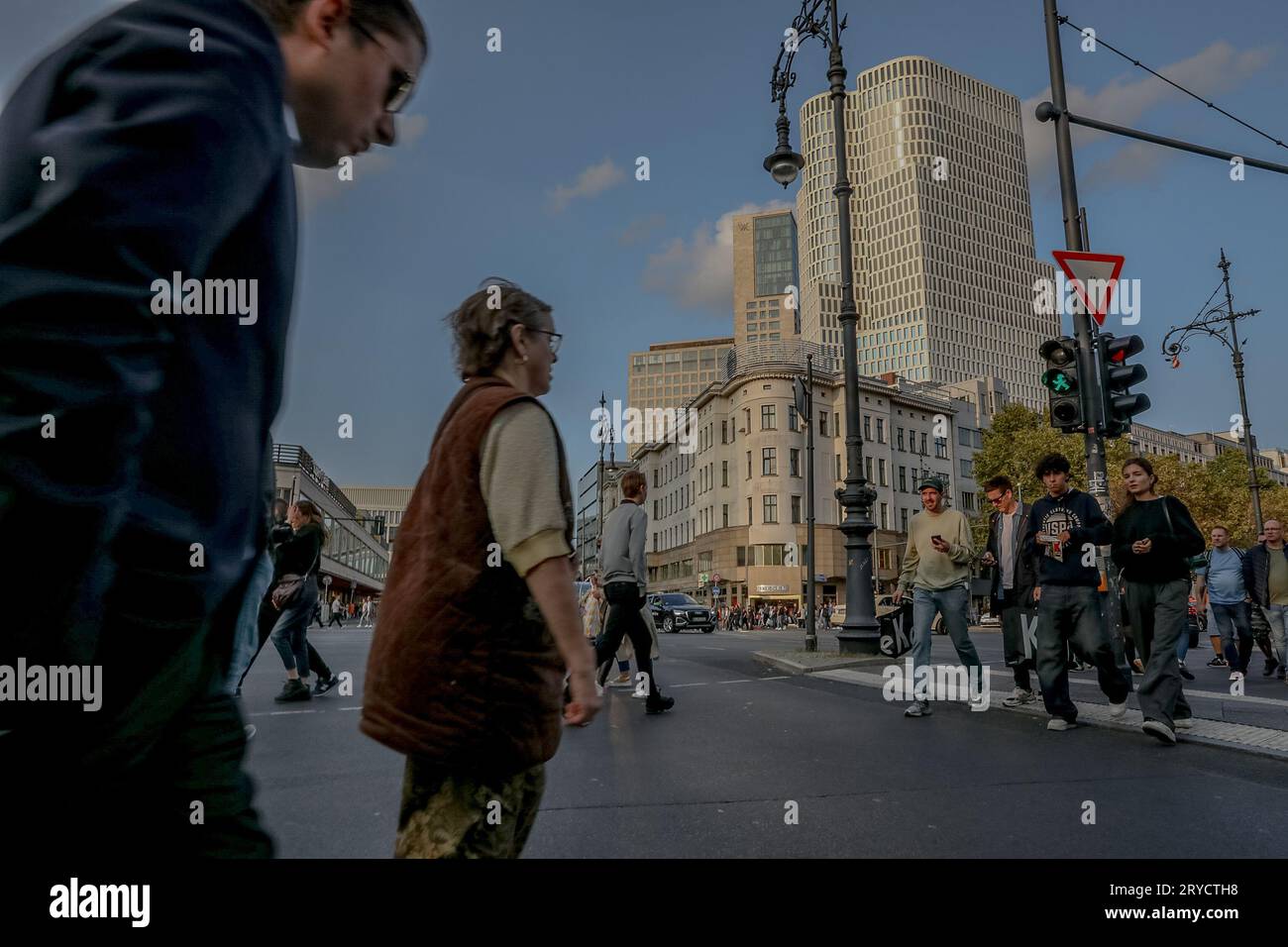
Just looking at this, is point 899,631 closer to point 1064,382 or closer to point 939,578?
point 939,578

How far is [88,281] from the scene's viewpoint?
0.74m

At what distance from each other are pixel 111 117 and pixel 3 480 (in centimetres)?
36

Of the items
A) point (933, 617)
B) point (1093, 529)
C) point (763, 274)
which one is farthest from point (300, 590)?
point (763, 274)

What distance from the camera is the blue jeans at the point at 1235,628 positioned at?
10.5 meters

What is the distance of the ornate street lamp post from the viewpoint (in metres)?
12.5

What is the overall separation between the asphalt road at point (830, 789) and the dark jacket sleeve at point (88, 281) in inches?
21.4

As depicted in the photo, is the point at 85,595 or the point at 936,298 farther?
the point at 936,298

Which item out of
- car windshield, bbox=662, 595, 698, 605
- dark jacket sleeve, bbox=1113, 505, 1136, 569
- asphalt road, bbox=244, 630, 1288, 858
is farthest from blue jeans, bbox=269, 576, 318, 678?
car windshield, bbox=662, 595, 698, 605

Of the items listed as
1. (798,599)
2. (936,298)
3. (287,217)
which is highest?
(936,298)

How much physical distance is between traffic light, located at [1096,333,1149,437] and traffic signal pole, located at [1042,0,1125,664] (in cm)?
7

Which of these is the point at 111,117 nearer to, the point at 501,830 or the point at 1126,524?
the point at 501,830

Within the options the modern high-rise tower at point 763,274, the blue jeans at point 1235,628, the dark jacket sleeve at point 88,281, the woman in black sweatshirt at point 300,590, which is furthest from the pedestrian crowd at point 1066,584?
the modern high-rise tower at point 763,274
